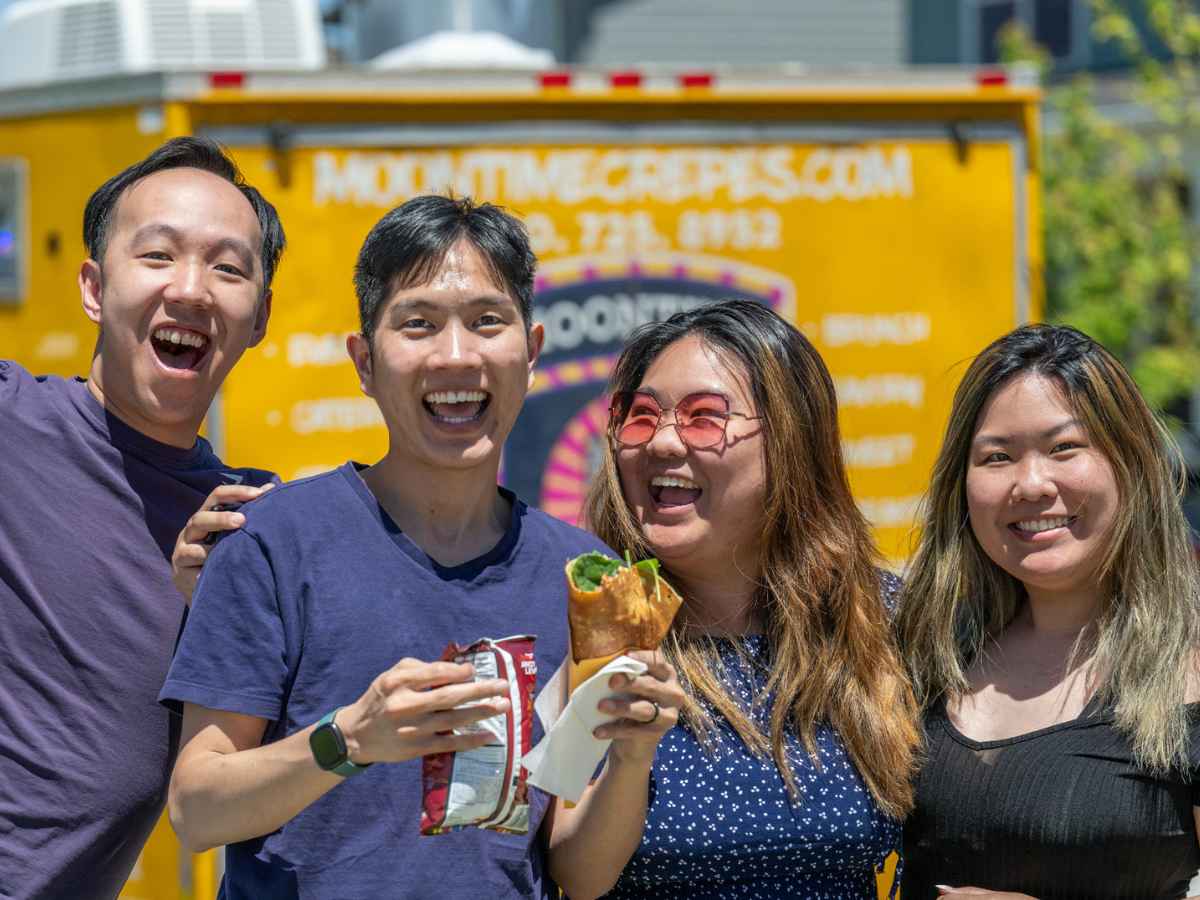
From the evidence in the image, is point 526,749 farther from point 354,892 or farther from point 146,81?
point 146,81

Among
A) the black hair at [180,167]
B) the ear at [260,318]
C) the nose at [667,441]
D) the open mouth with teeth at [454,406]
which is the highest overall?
the black hair at [180,167]

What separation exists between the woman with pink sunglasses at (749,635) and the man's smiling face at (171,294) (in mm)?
790

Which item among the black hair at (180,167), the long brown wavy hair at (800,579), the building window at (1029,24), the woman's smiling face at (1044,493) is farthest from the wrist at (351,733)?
the building window at (1029,24)

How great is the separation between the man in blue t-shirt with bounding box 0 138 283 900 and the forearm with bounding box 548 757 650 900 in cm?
73

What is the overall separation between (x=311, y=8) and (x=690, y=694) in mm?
5489

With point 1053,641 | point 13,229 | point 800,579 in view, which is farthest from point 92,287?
point 13,229

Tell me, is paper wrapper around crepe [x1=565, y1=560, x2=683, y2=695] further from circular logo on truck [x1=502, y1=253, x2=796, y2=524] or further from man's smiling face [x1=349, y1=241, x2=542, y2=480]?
circular logo on truck [x1=502, y1=253, x2=796, y2=524]

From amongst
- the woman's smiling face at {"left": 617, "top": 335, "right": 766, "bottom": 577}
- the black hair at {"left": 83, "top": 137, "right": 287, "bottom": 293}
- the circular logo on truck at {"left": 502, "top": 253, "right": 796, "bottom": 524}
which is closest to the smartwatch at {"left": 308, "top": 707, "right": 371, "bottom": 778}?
the woman's smiling face at {"left": 617, "top": 335, "right": 766, "bottom": 577}

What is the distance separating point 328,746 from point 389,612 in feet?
0.96

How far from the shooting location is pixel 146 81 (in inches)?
213

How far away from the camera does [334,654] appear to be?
2.43m

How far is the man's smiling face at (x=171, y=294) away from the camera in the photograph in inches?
111

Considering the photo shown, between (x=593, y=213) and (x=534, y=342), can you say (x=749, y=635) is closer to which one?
(x=534, y=342)

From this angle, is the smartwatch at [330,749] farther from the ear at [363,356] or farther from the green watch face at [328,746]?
the ear at [363,356]
